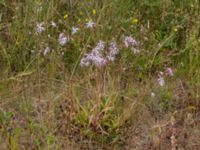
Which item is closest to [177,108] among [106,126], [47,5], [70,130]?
[106,126]

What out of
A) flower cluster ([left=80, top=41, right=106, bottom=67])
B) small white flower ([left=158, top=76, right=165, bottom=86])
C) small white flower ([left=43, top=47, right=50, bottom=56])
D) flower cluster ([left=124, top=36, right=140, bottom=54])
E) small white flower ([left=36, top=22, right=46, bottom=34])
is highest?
small white flower ([left=36, top=22, right=46, bottom=34])

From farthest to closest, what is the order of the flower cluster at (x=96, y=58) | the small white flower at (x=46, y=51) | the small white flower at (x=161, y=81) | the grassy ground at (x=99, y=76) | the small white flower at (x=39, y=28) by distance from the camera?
the small white flower at (x=39, y=28) < the small white flower at (x=46, y=51) < the small white flower at (x=161, y=81) < the flower cluster at (x=96, y=58) < the grassy ground at (x=99, y=76)

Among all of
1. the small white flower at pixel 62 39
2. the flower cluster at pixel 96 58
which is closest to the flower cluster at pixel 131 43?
the flower cluster at pixel 96 58

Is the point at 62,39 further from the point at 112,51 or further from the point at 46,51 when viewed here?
the point at 112,51

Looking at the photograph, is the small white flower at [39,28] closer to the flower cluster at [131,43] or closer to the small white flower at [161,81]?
the flower cluster at [131,43]

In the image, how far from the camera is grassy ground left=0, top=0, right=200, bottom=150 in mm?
2719

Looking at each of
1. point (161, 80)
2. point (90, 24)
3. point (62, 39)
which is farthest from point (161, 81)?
point (62, 39)

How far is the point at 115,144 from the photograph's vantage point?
2707 millimetres

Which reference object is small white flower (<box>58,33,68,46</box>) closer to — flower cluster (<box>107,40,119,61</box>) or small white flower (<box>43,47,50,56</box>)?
small white flower (<box>43,47,50,56</box>)

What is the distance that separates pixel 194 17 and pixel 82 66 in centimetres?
99

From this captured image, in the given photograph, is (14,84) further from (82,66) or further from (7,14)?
(7,14)

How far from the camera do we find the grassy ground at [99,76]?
272cm

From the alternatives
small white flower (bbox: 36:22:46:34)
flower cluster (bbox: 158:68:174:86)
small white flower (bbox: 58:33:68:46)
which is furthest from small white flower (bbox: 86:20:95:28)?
flower cluster (bbox: 158:68:174:86)

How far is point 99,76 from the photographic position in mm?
2791
